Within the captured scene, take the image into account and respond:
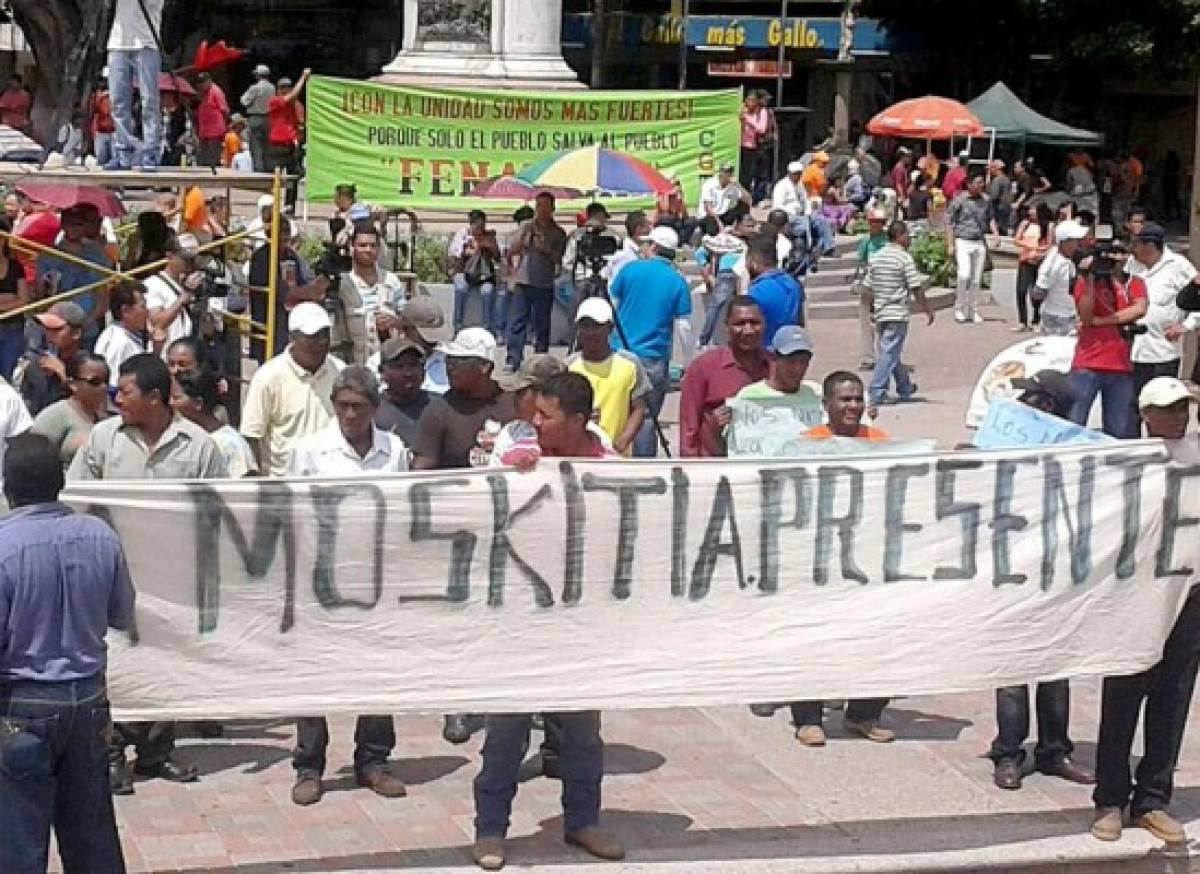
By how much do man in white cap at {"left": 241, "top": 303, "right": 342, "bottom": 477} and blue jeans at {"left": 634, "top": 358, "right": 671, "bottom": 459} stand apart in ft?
8.92

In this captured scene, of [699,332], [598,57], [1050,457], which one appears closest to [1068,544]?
[1050,457]

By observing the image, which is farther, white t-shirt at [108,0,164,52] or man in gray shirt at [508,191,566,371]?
man in gray shirt at [508,191,566,371]

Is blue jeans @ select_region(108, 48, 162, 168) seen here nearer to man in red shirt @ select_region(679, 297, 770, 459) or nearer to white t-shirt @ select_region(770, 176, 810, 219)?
man in red shirt @ select_region(679, 297, 770, 459)

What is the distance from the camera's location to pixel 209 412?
367 inches

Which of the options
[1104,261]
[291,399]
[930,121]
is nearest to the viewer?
[291,399]

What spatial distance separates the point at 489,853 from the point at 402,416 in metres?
2.12

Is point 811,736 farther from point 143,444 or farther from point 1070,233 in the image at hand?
point 1070,233

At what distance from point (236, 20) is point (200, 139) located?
22.8 m

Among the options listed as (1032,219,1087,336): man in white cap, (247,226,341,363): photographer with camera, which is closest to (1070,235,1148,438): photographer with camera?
(247,226,341,363): photographer with camera

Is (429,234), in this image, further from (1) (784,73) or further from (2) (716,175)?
(1) (784,73)

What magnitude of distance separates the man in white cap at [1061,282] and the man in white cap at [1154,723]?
1194 cm

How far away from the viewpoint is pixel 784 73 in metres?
47.0

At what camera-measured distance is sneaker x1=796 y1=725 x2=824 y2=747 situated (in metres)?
8.96

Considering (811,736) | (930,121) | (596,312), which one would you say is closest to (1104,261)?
(596,312)
